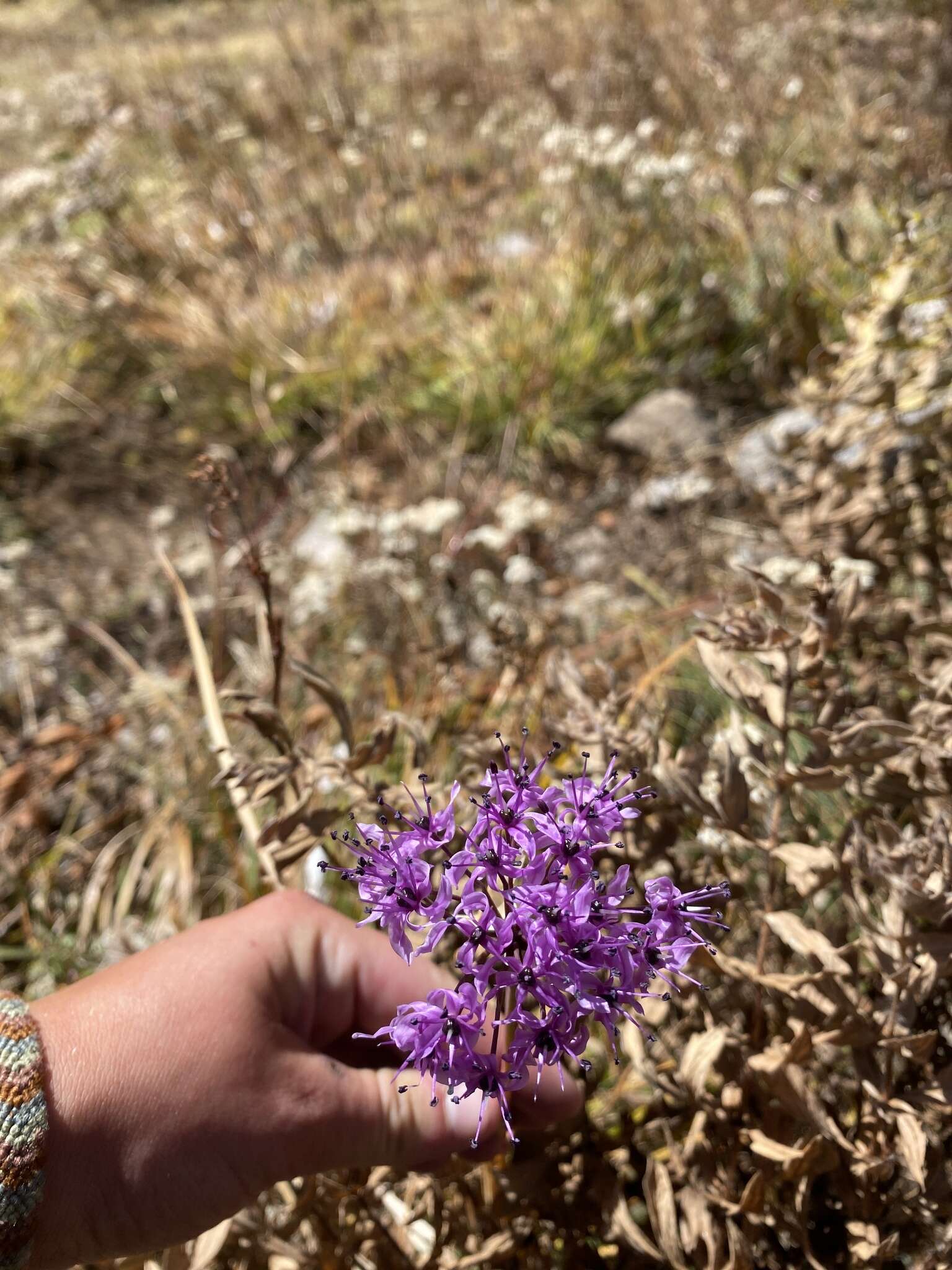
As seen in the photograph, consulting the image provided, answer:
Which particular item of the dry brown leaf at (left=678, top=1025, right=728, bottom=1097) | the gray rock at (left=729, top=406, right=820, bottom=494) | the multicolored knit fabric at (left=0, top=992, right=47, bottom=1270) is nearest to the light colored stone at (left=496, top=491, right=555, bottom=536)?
the gray rock at (left=729, top=406, right=820, bottom=494)

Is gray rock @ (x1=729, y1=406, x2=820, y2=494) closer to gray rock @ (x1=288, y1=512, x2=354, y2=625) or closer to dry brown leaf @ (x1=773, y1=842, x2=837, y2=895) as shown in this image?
gray rock @ (x1=288, y1=512, x2=354, y2=625)

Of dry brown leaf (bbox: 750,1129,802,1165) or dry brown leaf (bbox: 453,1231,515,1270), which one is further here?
dry brown leaf (bbox: 453,1231,515,1270)

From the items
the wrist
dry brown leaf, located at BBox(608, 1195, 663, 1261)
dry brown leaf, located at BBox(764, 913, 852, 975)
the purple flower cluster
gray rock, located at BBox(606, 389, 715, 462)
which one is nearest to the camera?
the purple flower cluster

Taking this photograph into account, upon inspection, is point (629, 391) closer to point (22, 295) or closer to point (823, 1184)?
point (823, 1184)

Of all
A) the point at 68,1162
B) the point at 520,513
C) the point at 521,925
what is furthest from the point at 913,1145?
the point at 520,513

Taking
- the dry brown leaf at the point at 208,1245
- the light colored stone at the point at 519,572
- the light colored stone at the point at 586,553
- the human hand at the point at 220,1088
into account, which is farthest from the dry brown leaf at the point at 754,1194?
the light colored stone at the point at 586,553

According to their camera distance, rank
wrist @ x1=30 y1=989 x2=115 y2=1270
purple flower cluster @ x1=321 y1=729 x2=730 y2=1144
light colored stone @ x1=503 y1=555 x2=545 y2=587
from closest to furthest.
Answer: purple flower cluster @ x1=321 y1=729 x2=730 y2=1144 < wrist @ x1=30 y1=989 x2=115 y2=1270 < light colored stone @ x1=503 y1=555 x2=545 y2=587
